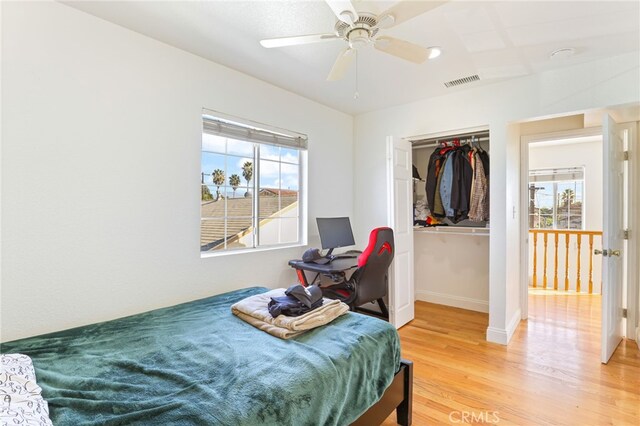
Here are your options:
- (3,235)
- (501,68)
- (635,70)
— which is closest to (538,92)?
(501,68)

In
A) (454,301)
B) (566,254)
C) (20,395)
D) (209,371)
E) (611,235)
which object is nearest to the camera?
(20,395)

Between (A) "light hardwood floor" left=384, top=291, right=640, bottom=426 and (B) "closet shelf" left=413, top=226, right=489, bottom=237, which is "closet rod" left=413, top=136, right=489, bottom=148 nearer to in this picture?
(B) "closet shelf" left=413, top=226, right=489, bottom=237

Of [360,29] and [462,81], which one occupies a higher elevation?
[462,81]

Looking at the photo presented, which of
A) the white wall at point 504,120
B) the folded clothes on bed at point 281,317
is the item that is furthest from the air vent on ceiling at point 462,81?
the folded clothes on bed at point 281,317

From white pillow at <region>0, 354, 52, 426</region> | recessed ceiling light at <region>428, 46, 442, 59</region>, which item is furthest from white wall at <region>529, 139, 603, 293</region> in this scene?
white pillow at <region>0, 354, 52, 426</region>

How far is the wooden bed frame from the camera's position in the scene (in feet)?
5.25

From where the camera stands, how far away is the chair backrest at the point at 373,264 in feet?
9.03

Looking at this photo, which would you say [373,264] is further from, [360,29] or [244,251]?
[360,29]

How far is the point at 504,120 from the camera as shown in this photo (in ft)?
9.57

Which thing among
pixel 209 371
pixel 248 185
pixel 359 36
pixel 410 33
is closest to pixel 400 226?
pixel 248 185

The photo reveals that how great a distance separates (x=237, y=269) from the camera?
2.74 meters

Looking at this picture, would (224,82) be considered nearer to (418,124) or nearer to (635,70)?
(418,124)

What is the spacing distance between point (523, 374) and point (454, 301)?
1669 mm

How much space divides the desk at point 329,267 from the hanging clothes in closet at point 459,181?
138cm
